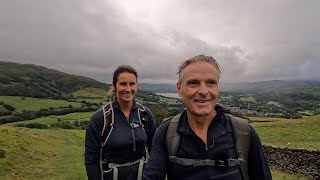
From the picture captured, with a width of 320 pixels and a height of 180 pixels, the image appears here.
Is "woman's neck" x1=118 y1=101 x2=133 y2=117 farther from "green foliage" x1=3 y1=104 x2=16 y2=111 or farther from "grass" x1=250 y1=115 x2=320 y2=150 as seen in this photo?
"green foliage" x1=3 y1=104 x2=16 y2=111

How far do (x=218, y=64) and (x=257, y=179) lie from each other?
0.99 m

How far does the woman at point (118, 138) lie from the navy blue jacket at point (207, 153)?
6.43 ft

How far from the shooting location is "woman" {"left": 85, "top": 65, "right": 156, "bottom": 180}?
4449 millimetres

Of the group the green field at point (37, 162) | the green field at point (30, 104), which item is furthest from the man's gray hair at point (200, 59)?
the green field at point (30, 104)

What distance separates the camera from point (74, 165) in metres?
16.3

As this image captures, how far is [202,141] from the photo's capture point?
2426mm

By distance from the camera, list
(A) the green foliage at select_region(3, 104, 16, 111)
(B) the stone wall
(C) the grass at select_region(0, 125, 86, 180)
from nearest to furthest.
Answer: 1. (C) the grass at select_region(0, 125, 86, 180)
2. (B) the stone wall
3. (A) the green foliage at select_region(3, 104, 16, 111)

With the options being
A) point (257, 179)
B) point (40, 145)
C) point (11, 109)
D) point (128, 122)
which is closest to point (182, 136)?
point (257, 179)

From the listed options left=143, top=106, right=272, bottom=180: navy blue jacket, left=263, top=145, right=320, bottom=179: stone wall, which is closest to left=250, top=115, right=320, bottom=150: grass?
A: left=263, top=145, right=320, bottom=179: stone wall

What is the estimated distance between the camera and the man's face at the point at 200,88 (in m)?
2.46

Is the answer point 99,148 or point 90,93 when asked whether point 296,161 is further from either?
point 90,93

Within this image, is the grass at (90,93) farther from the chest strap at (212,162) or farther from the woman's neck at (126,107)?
the chest strap at (212,162)

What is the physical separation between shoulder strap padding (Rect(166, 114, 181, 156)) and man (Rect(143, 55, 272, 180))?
0.08 ft

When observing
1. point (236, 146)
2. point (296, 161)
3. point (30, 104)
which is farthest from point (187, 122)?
point (30, 104)
